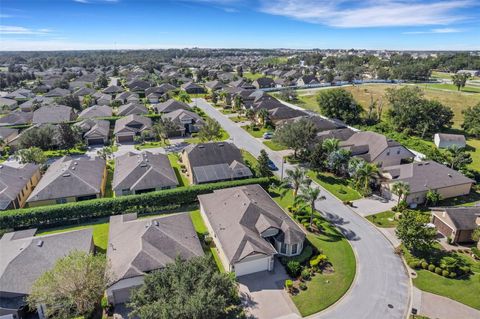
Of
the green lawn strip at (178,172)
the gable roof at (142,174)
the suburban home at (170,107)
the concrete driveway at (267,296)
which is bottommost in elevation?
the concrete driveway at (267,296)

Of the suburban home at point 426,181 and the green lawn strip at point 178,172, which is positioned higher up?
the suburban home at point 426,181

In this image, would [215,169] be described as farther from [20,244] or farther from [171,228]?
[20,244]

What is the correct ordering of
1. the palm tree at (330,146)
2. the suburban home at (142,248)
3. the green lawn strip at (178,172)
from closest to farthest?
the suburban home at (142,248)
the green lawn strip at (178,172)
the palm tree at (330,146)

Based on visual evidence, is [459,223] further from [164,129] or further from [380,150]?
[164,129]

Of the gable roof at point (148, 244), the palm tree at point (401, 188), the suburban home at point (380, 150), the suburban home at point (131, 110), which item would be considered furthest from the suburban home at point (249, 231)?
the suburban home at point (131, 110)

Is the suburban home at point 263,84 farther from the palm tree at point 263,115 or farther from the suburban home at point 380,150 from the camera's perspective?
the suburban home at point 380,150

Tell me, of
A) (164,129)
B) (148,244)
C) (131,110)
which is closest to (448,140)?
(164,129)

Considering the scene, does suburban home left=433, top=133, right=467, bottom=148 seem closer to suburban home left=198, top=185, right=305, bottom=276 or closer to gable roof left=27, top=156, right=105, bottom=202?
suburban home left=198, top=185, right=305, bottom=276

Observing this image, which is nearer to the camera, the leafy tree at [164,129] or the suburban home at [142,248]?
the suburban home at [142,248]
